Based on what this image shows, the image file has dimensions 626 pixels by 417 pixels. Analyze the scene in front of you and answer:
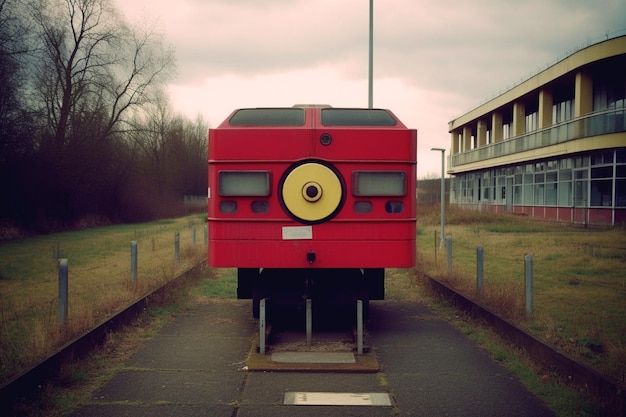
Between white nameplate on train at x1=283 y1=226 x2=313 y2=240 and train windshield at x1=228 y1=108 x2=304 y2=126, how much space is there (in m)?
1.30

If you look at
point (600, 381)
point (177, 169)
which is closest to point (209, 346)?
point (600, 381)

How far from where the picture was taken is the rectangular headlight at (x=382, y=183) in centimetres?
738

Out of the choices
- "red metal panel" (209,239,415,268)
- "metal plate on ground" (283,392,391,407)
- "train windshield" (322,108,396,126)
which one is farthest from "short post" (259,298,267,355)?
"train windshield" (322,108,396,126)

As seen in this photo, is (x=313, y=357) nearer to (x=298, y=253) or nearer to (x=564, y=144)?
(x=298, y=253)

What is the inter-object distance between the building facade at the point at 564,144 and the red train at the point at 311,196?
23.0 m

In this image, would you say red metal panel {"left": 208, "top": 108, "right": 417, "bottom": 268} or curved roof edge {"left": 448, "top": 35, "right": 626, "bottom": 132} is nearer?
red metal panel {"left": 208, "top": 108, "right": 417, "bottom": 268}

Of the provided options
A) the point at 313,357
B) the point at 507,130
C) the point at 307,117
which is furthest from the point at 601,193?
the point at 313,357

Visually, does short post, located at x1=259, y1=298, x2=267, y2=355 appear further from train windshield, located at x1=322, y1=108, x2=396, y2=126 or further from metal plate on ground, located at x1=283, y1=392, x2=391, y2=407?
train windshield, located at x1=322, y1=108, x2=396, y2=126

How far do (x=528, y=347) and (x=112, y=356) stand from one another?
4819 millimetres

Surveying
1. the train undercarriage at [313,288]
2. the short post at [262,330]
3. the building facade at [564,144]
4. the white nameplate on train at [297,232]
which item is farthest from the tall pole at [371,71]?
the short post at [262,330]

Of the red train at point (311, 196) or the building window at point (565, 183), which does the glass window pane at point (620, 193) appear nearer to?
the building window at point (565, 183)

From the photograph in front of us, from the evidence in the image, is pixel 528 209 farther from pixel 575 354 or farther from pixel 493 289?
pixel 575 354

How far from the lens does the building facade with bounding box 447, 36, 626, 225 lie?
28641 mm

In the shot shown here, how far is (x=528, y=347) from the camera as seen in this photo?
700 centimetres
